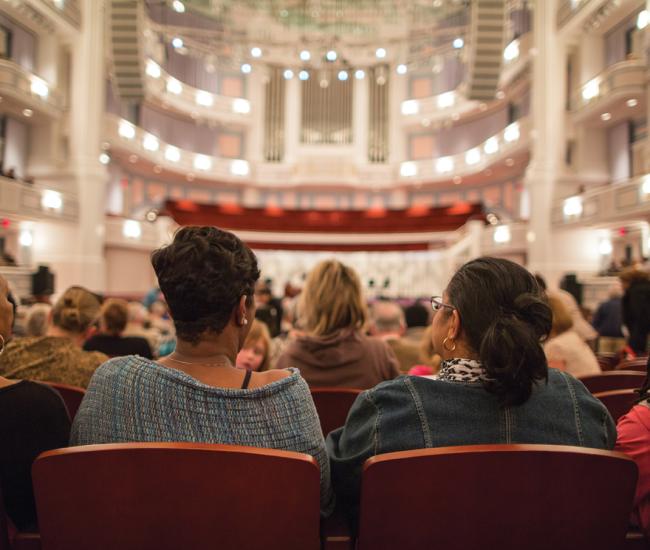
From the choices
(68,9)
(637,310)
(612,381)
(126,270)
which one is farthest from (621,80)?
(126,270)

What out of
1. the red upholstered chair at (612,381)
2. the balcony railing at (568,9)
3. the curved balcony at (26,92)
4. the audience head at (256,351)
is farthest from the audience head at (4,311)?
the balcony railing at (568,9)

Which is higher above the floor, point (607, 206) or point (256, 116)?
point (256, 116)

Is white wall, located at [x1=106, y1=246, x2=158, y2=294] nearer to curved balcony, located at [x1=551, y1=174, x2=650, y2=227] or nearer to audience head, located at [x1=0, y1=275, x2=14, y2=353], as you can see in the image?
curved balcony, located at [x1=551, y1=174, x2=650, y2=227]

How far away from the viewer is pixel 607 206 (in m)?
11.7

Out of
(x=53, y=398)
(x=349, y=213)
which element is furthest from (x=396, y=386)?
(x=349, y=213)

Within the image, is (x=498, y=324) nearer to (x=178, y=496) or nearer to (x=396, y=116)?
(x=178, y=496)

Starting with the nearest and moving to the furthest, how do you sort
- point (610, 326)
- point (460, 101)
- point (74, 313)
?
point (74, 313) → point (610, 326) → point (460, 101)

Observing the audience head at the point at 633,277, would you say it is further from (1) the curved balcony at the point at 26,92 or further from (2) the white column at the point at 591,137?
(1) the curved balcony at the point at 26,92

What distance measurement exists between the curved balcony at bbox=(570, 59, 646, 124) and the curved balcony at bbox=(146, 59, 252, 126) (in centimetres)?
1173

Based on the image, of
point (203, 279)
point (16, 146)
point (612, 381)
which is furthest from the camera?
point (16, 146)

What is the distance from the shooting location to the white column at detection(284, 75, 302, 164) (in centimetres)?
2216

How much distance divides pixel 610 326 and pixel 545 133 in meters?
7.88

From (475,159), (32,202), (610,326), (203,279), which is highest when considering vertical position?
(475,159)

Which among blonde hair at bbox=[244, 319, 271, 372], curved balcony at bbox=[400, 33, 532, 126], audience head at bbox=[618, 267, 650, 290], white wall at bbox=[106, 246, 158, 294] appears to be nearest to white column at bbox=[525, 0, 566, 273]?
curved balcony at bbox=[400, 33, 532, 126]
